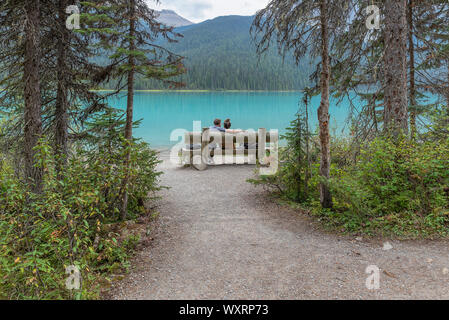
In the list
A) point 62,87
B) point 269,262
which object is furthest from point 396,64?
point 62,87

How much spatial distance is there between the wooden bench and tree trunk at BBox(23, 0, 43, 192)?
19.7 ft

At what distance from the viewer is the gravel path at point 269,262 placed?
12.0 feet

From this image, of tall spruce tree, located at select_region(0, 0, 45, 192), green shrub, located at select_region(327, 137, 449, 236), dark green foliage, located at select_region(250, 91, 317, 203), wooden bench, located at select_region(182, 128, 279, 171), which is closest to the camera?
green shrub, located at select_region(327, 137, 449, 236)

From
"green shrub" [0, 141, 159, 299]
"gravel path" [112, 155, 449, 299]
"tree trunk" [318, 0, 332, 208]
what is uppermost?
"tree trunk" [318, 0, 332, 208]

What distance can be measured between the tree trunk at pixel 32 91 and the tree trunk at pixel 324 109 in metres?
5.22

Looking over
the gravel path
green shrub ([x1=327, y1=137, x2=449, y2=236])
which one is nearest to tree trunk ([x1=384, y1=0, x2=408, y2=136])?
green shrub ([x1=327, y1=137, x2=449, y2=236])

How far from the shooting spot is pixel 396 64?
6344 millimetres

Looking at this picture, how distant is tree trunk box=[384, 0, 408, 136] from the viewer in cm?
627

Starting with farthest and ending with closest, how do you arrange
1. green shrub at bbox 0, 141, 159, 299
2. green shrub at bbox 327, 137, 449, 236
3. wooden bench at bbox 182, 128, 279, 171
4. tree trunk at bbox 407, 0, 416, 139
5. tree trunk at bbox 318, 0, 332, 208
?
wooden bench at bbox 182, 128, 279, 171 < tree trunk at bbox 407, 0, 416, 139 < tree trunk at bbox 318, 0, 332, 208 < green shrub at bbox 327, 137, 449, 236 < green shrub at bbox 0, 141, 159, 299

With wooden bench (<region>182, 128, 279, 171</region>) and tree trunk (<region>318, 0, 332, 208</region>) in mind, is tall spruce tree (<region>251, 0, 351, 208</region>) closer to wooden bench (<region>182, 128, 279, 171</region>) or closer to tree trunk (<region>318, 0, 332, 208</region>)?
tree trunk (<region>318, 0, 332, 208</region>)

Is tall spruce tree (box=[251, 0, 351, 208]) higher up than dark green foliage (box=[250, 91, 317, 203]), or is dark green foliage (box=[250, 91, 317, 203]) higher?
tall spruce tree (box=[251, 0, 351, 208])

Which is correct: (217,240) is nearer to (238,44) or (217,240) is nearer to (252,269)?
(252,269)
